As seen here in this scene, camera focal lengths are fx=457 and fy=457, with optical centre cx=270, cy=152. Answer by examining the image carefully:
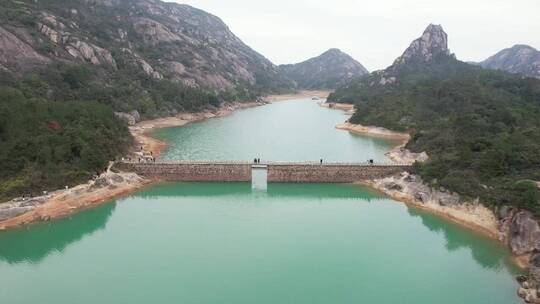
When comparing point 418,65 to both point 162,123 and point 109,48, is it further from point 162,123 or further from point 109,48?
point 109,48

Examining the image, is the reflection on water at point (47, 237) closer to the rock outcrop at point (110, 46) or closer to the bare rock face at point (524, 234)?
the bare rock face at point (524, 234)

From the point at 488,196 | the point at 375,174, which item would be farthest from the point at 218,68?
the point at 488,196

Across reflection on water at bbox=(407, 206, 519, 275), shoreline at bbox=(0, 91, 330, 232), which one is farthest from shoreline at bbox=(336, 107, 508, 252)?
shoreline at bbox=(0, 91, 330, 232)

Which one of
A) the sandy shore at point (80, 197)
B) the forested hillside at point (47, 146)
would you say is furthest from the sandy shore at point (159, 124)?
the sandy shore at point (80, 197)

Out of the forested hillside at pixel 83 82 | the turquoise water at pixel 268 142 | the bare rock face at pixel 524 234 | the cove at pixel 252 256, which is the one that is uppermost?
the forested hillside at pixel 83 82

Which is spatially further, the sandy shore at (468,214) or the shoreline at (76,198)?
the shoreline at (76,198)

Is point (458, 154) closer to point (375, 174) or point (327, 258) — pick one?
point (375, 174)

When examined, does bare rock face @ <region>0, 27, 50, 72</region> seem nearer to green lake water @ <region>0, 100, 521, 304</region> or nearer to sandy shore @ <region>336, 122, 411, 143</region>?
green lake water @ <region>0, 100, 521, 304</region>
